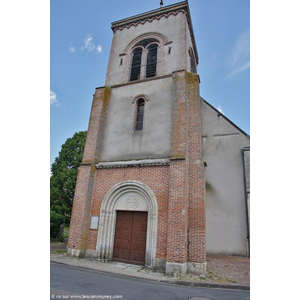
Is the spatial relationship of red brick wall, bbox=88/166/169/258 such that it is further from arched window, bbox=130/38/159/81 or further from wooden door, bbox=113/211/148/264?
arched window, bbox=130/38/159/81

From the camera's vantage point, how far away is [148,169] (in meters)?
9.48

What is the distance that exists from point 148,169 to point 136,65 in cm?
688

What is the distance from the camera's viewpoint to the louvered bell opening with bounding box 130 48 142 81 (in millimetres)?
12737

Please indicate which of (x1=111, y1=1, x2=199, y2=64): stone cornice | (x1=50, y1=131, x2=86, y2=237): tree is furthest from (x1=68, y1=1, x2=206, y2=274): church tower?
(x1=50, y1=131, x2=86, y2=237): tree

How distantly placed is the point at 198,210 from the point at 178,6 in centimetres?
1171

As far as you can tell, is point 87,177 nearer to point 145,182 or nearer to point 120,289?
point 145,182

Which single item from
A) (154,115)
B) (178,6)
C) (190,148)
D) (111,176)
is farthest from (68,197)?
(178,6)

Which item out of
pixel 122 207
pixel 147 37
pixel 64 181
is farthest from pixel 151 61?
pixel 64 181

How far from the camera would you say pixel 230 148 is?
12766 mm

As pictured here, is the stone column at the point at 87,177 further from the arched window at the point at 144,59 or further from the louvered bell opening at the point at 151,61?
the louvered bell opening at the point at 151,61

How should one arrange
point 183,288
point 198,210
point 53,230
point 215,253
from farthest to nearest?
1. point 53,230
2. point 215,253
3. point 198,210
4. point 183,288

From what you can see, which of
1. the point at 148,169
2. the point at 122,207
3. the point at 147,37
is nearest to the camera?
the point at 148,169

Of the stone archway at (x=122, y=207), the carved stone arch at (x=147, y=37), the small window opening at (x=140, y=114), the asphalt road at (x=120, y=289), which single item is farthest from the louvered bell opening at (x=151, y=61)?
the asphalt road at (x=120, y=289)

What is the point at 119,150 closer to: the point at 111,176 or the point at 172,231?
the point at 111,176
